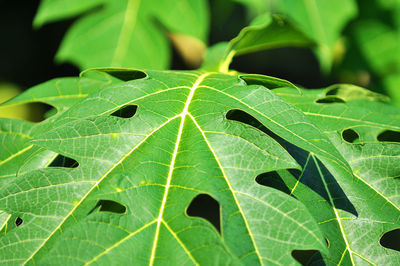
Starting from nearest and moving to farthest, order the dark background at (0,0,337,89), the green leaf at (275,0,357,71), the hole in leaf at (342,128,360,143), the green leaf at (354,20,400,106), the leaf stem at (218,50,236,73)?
the hole in leaf at (342,128,360,143)
the leaf stem at (218,50,236,73)
the green leaf at (275,0,357,71)
the green leaf at (354,20,400,106)
the dark background at (0,0,337,89)

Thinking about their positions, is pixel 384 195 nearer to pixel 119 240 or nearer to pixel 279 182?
pixel 279 182

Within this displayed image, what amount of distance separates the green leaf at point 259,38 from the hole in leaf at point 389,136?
0.39m

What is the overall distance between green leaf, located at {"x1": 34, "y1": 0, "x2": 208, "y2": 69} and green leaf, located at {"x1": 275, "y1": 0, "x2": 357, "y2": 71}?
358mm

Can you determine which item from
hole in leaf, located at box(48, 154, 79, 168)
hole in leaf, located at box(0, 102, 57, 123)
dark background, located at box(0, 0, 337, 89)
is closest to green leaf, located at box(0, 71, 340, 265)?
hole in leaf, located at box(48, 154, 79, 168)

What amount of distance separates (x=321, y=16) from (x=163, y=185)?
1.31 meters

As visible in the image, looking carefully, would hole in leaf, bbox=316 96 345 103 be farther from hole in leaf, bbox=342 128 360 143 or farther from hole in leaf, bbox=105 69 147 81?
hole in leaf, bbox=105 69 147 81

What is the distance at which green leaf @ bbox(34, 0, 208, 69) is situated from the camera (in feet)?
5.67

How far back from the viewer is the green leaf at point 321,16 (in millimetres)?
1722

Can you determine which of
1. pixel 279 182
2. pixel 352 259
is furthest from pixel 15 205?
pixel 352 259

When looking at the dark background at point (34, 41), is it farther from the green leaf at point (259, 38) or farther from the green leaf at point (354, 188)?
the green leaf at point (354, 188)

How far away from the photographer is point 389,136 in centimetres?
104

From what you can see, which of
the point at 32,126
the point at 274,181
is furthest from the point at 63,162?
the point at 274,181

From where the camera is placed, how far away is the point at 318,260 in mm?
749

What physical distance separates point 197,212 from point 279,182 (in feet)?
5.72
